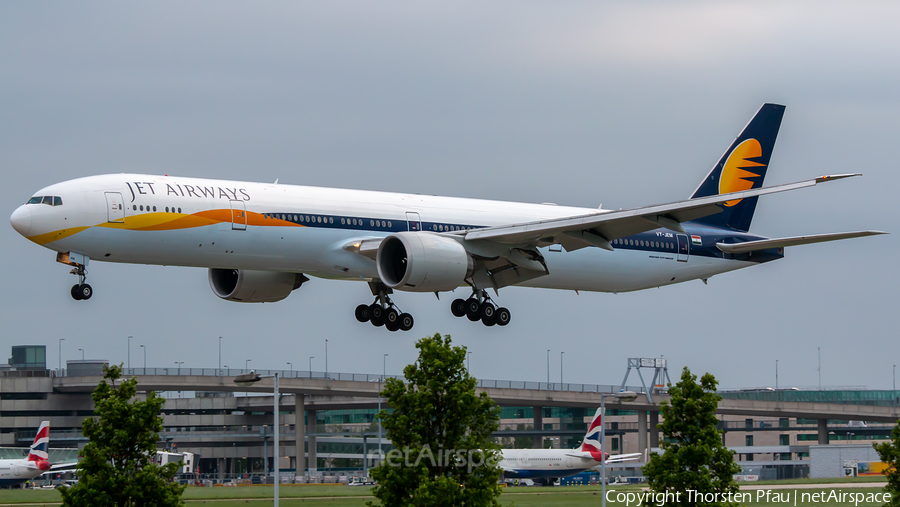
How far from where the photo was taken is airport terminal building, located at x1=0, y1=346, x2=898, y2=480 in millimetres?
137750

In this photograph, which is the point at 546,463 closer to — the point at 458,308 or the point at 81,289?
the point at 458,308

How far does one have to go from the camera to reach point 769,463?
4446 inches

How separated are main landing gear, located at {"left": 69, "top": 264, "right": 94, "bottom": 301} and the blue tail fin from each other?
30.8 m

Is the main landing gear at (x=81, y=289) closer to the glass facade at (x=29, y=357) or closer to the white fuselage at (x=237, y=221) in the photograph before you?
the white fuselage at (x=237, y=221)

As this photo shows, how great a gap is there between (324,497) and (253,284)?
31.3 m

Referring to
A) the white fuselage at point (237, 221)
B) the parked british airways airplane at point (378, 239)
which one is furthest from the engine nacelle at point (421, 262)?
the white fuselage at point (237, 221)

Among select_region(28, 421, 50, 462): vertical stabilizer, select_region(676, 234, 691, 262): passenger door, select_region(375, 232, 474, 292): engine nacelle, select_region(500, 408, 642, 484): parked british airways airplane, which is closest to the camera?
select_region(375, 232, 474, 292): engine nacelle

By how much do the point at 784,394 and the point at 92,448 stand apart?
154 metres

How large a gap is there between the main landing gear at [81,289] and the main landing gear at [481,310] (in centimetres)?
1607

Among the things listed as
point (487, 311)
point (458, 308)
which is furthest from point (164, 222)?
point (487, 311)

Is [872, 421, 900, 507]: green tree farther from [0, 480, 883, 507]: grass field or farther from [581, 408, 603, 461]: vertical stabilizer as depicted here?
[581, 408, 603, 461]: vertical stabilizer

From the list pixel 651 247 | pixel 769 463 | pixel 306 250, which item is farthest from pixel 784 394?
pixel 306 250

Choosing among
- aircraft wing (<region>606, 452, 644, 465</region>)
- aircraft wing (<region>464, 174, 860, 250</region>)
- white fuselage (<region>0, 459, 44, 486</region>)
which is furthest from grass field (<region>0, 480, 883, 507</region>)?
aircraft wing (<region>464, 174, 860, 250</region>)

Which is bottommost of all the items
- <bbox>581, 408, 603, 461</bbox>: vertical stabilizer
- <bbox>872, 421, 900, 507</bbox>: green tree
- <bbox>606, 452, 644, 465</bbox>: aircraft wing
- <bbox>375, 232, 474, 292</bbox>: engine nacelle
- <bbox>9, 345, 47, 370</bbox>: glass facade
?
<bbox>606, 452, 644, 465</bbox>: aircraft wing
